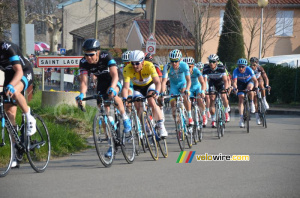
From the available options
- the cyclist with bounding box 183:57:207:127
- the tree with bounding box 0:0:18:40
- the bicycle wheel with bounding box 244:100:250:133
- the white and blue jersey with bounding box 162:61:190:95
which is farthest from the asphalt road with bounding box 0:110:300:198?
the tree with bounding box 0:0:18:40

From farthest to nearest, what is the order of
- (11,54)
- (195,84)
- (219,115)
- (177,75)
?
(195,84), (219,115), (177,75), (11,54)

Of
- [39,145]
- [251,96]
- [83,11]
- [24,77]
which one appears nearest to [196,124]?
[251,96]

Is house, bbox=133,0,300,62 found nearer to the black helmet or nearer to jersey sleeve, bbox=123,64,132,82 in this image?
jersey sleeve, bbox=123,64,132,82

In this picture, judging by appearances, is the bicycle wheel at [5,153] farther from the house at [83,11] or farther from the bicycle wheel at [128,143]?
the house at [83,11]

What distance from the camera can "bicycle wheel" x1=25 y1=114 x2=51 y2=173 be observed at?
28.5 feet

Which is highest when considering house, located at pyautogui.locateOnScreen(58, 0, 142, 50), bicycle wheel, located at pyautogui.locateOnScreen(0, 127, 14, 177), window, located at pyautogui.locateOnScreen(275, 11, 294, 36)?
house, located at pyautogui.locateOnScreen(58, 0, 142, 50)

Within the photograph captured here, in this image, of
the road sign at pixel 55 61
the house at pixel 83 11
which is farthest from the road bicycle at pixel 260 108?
the house at pixel 83 11

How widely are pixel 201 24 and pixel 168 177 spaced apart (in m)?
29.4

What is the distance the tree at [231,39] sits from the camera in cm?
3441

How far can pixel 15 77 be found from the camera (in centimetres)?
807

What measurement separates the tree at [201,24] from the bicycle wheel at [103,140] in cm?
2565

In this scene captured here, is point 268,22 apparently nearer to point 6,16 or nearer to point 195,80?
point 6,16

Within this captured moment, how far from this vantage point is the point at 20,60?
852 cm

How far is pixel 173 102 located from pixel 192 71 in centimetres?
247
